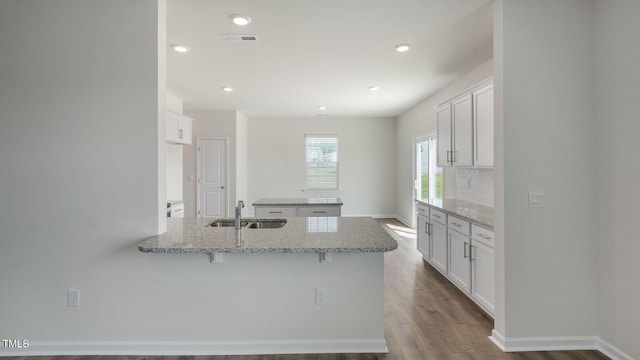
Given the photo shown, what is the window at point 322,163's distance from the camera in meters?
8.73

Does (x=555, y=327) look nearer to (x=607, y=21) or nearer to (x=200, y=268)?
(x=607, y=21)

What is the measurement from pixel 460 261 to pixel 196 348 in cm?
255

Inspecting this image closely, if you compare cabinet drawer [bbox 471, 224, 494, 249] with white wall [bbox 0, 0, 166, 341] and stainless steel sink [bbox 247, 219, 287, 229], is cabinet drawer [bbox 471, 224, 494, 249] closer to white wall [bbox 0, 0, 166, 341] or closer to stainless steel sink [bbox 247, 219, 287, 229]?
stainless steel sink [bbox 247, 219, 287, 229]

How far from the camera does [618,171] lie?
2.29 metres

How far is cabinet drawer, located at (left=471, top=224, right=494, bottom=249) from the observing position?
2.81 meters

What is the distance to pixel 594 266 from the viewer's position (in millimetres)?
2449

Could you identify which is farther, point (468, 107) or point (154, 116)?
point (468, 107)

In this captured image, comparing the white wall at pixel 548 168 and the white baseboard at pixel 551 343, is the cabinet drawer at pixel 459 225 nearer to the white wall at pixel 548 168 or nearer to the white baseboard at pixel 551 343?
the white wall at pixel 548 168

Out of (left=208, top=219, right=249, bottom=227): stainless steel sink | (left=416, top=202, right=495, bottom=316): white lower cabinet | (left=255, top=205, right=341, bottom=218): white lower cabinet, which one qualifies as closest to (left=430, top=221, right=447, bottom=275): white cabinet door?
(left=416, top=202, right=495, bottom=316): white lower cabinet

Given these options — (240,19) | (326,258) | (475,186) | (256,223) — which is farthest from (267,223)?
(475,186)

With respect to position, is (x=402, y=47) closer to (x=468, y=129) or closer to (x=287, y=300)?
(x=468, y=129)

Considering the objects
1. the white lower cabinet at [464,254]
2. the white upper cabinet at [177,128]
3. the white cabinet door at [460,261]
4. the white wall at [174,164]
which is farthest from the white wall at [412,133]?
the white wall at [174,164]

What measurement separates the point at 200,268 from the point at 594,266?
2.82 meters

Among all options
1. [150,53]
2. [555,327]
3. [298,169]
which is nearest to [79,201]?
[150,53]
